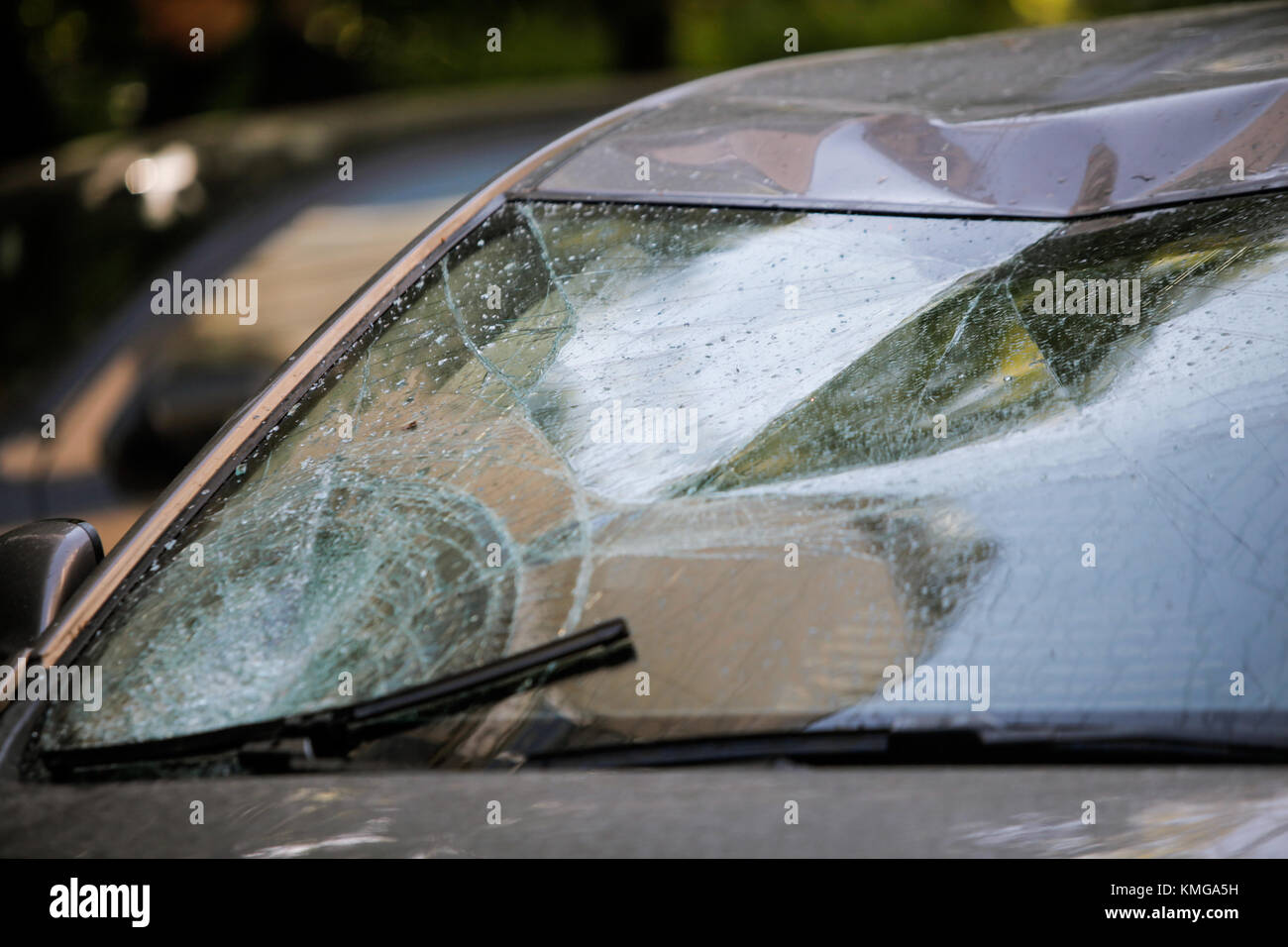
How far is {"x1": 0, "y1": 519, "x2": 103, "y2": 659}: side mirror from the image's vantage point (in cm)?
157

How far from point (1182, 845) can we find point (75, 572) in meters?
A: 1.27

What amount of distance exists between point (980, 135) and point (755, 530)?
63 centimetres

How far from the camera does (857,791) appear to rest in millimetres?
1146

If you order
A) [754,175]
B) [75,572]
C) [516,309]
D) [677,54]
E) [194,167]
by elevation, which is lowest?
[75,572]

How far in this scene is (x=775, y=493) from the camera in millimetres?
1409

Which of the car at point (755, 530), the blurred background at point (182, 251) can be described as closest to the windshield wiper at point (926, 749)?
the car at point (755, 530)

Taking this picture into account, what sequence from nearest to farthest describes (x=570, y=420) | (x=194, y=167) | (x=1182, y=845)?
1. (x=1182, y=845)
2. (x=570, y=420)
3. (x=194, y=167)

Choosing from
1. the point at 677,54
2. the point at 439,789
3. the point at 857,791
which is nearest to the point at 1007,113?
the point at 857,791

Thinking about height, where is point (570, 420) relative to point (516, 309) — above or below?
below

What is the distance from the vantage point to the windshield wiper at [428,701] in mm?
1300

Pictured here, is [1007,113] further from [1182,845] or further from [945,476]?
[1182,845]

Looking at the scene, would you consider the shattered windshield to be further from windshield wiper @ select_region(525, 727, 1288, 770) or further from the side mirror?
the side mirror

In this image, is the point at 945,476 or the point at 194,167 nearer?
the point at 945,476

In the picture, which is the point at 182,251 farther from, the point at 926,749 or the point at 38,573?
the point at 926,749
